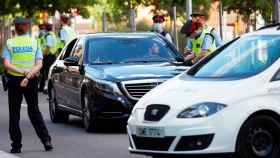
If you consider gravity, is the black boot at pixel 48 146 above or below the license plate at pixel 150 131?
below

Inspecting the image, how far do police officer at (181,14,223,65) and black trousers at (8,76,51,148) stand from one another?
448 centimetres

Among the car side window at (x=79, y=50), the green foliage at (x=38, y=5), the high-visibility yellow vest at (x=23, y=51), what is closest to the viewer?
the high-visibility yellow vest at (x=23, y=51)

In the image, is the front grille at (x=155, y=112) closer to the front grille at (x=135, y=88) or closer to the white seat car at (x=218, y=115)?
the white seat car at (x=218, y=115)

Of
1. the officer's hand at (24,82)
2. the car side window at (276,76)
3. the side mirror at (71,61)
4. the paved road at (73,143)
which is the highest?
the car side window at (276,76)

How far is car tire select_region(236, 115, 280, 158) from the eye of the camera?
10.1m

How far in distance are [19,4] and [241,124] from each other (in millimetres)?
29205

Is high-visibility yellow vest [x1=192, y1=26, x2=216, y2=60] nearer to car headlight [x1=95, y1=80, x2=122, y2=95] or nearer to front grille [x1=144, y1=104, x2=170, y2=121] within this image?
car headlight [x1=95, y1=80, x2=122, y2=95]

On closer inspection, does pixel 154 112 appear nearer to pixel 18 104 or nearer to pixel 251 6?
pixel 18 104

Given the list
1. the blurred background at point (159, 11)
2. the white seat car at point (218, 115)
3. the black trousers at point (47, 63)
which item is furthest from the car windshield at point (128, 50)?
the black trousers at point (47, 63)

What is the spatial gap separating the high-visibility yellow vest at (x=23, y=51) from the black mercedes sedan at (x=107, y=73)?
2.04 m

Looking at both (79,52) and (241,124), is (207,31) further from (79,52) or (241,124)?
(241,124)

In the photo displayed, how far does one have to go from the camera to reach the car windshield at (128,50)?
1622cm

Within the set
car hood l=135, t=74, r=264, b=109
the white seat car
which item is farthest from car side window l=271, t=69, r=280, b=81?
car hood l=135, t=74, r=264, b=109

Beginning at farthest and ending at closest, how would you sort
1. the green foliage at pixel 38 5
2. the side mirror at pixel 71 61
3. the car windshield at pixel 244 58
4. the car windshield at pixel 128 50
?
the green foliage at pixel 38 5, the side mirror at pixel 71 61, the car windshield at pixel 128 50, the car windshield at pixel 244 58
